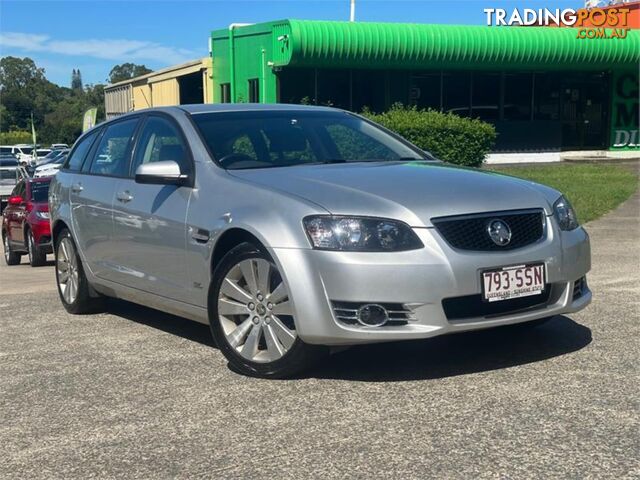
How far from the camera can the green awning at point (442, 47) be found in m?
25.7

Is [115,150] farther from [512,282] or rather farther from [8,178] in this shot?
[8,178]

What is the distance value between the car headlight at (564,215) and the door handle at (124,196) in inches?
112

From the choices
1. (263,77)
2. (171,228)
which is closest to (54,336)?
(171,228)

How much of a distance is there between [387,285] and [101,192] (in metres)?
2.97

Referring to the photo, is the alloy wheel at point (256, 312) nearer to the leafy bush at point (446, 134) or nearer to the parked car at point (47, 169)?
the leafy bush at point (446, 134)

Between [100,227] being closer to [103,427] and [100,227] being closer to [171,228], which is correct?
[171,228]

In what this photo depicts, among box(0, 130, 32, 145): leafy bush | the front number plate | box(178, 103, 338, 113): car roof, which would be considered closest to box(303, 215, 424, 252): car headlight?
the front number plate

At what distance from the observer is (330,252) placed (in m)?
4.37

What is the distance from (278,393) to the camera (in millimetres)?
4480

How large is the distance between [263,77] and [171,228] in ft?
76.3

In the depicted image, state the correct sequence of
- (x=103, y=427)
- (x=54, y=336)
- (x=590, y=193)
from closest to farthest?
(x=103, y=427) < (x=54, y=336) < (x=590, y=193)

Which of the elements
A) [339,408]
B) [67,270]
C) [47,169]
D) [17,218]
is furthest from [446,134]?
[47,169]

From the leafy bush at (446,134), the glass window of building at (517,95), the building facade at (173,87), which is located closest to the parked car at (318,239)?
the leafy bush at (446,134)

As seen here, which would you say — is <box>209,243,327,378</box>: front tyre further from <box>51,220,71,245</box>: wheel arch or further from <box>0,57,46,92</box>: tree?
<box>0,57,46,92</box>: tree
